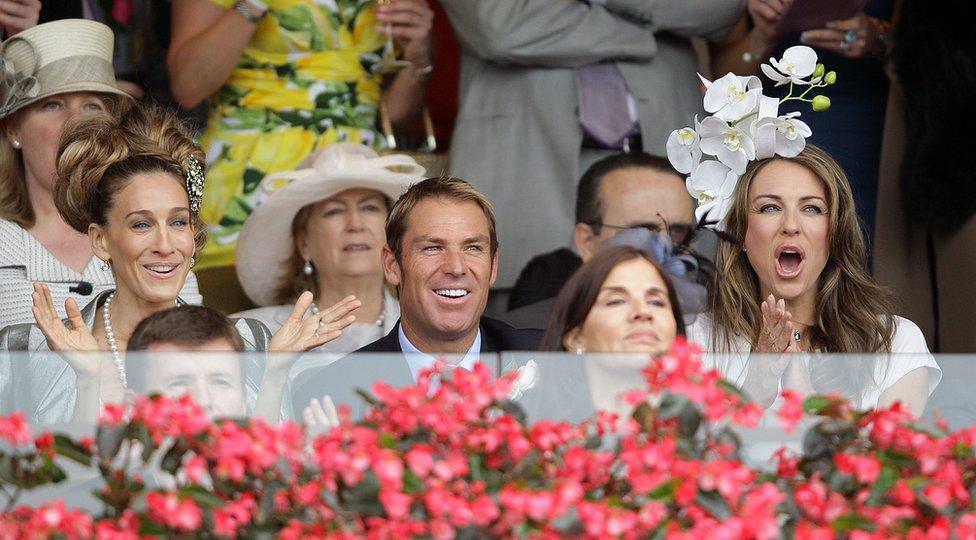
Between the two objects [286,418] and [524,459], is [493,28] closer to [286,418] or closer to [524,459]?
[286,418]

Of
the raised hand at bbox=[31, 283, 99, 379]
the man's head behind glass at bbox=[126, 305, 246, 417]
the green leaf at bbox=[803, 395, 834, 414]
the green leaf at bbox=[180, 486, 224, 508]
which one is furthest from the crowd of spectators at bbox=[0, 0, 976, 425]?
the green leaf at bbox=[180, 486, 224, 508]

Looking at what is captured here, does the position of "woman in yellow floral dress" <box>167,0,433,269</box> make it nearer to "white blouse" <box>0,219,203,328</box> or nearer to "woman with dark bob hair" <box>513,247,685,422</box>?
"white blouse" <box>0,219,203,328</box>

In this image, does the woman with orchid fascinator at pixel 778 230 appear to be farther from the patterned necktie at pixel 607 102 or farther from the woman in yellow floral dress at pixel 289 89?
the woman in yellow floral dress at pixel 289 89

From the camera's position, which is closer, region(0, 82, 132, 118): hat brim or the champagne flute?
region(0, 82, 132, 118): hat brim

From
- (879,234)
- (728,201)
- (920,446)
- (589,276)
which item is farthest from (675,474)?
(879,234)

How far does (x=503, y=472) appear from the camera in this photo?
218cm

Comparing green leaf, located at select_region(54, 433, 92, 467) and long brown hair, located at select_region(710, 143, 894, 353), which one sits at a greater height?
long brown hair, located at select_region(710, 143, 894, 353)

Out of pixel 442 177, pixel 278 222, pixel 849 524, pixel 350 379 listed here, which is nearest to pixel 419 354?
pixel 442 177

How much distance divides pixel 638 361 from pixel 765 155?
1098 mm

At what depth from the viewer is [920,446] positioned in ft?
7.20

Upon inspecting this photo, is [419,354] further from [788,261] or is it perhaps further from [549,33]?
[549,33]

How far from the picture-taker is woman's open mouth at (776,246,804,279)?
344 centimetres

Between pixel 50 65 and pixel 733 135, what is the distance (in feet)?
5.39

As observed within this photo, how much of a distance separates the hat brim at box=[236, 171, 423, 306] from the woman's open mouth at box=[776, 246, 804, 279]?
104cm
